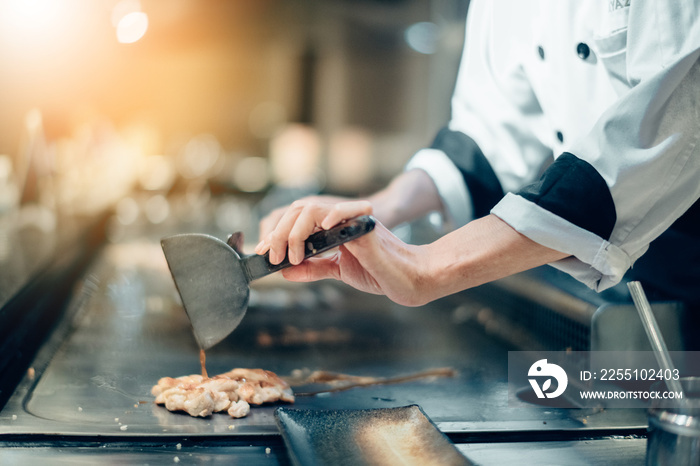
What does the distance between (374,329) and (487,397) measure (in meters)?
0.60

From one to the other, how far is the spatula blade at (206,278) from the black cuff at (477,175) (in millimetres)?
676

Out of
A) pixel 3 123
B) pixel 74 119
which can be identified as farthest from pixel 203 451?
pixel 74 119

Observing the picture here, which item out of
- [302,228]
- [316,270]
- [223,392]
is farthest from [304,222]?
[223,392]

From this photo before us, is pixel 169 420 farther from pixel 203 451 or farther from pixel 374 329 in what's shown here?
pixel 374 329

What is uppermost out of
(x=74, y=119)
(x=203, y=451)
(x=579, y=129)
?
(x=74, y=119)

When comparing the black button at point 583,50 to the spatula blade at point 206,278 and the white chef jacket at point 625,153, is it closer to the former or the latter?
the white chef jacket at point 625,153

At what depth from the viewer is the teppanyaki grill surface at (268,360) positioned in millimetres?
1018

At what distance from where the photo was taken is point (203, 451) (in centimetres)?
92

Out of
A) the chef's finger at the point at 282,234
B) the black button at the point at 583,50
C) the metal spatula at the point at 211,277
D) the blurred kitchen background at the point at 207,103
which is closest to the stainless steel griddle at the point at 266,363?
the metal spatula at the point at 211,277

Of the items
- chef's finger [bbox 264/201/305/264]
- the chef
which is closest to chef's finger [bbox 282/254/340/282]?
the chef

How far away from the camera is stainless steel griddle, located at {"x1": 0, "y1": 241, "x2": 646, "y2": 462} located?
3.28ft

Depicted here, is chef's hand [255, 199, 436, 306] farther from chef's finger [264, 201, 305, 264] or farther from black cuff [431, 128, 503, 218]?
black cuff [431, 128, 503, 218]

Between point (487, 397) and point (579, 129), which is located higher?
point (579, 129)

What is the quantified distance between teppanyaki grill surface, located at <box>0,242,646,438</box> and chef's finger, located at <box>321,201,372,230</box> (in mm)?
348
